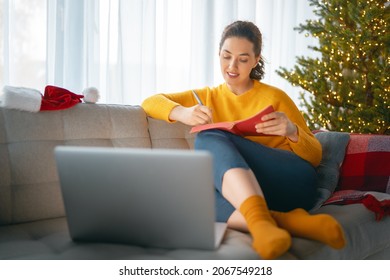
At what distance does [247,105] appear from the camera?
182cm

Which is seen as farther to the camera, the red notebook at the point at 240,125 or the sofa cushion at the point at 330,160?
the sofa cushion at the point at 330,160

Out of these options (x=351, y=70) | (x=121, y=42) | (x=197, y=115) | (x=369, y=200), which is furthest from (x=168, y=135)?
(x=351, y=70)

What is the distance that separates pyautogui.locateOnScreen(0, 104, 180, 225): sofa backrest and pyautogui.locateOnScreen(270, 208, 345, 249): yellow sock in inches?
29.1

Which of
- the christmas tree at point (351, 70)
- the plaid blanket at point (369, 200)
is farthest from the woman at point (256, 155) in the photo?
the christmas tree at point (351, 70)

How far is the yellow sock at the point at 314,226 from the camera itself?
1185 mm

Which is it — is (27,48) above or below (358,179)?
above

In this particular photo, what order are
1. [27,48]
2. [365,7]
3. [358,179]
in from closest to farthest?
[358,179] < [27,48] < [365,7]

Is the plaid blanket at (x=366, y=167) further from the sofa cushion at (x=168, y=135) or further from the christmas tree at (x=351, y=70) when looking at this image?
the christmas tree at (x=351, y=70)

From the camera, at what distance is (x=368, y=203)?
1.63 meters

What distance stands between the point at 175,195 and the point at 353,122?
1.96 meters

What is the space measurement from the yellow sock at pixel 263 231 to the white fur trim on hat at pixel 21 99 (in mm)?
800
